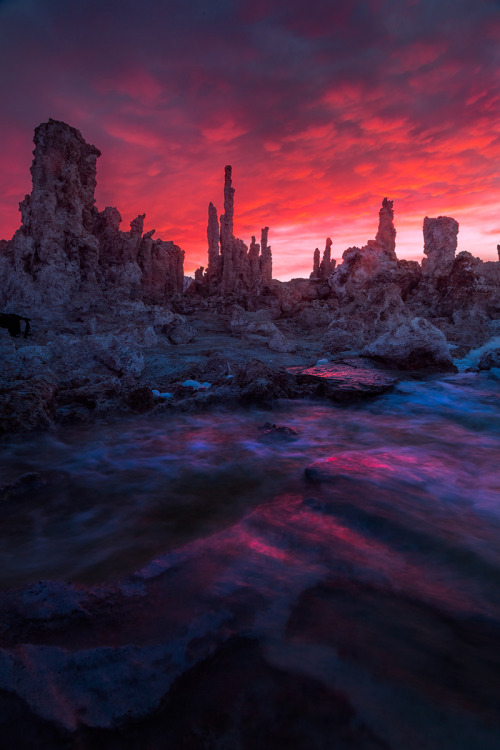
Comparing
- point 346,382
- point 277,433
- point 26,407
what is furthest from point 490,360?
point 26,407

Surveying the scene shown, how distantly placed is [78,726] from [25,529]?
1585 mm

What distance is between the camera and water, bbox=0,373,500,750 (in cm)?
121

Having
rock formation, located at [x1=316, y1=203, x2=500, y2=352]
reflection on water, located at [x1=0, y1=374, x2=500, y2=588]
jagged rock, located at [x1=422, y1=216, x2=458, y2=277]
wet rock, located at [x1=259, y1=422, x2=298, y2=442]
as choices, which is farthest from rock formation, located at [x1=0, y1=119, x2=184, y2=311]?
jagged rock, located at [x1=422, y1=216, x2=458, y2=277]

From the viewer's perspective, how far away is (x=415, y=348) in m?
7.87

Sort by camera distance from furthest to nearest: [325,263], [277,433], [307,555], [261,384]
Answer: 1. [325,263]
2. [261,384]
3. [277,433]
4. [307,555]

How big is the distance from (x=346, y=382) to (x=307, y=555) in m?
4.52

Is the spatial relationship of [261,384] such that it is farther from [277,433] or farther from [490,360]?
[490,360]

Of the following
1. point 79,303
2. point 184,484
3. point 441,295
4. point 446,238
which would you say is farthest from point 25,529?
point 446,238

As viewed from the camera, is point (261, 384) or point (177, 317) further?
point (177, 317)

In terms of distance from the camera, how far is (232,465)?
339 cm

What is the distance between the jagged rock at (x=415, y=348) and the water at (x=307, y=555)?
4.12 metres

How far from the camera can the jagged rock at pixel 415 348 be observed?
784 centimetres

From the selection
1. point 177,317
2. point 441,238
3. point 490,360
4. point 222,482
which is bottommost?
point 222,482

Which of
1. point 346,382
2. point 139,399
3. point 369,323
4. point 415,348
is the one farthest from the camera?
point 369,323
